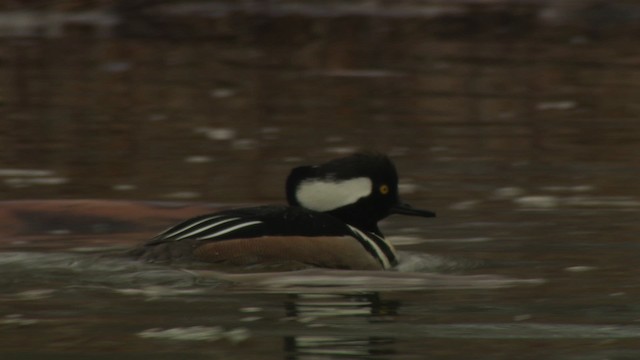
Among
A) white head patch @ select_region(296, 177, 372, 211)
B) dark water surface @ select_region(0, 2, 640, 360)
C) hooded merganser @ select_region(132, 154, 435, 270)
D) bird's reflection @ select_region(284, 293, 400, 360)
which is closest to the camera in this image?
bird's reflection @ select_region(284, 293, 400, 360)

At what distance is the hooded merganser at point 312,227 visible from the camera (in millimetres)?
8109

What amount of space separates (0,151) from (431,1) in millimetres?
12462

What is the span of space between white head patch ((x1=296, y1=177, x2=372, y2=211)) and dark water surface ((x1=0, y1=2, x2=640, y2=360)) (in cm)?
39

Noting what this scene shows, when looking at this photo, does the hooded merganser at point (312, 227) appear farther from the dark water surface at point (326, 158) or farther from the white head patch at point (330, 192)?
the dark water surface at point (326, 158)

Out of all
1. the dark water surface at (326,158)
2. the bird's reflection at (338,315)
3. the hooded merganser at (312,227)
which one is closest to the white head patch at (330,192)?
the hooded merganser at (312,227)

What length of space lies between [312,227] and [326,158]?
4.26m

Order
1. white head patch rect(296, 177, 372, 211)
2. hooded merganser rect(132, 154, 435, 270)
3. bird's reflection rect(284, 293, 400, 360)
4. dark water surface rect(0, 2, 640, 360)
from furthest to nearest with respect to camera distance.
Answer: white head patch rect(296, 177, 372, 211) < hooded merganser rect(132, 154, 435, 270) < dark water surface rect(0, 2, 640, 360) < bird's reflection rect(284, 293, 400, 360)

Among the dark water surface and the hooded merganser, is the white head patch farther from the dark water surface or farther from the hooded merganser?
the dark water surface

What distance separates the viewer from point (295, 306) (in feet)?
23.9

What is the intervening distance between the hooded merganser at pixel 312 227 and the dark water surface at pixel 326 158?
0.12m

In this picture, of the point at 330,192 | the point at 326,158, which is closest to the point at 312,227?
the point at 330,192

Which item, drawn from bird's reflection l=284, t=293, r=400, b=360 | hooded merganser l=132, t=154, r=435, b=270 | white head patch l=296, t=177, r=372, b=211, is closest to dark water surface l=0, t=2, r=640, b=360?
bird's reflection l=284, t=293, r=400, b=360

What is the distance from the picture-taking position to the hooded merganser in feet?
26.6

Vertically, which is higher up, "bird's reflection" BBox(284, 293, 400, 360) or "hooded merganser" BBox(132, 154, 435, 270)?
"hooded merganser" BBox(132, 154, 435, 270)
